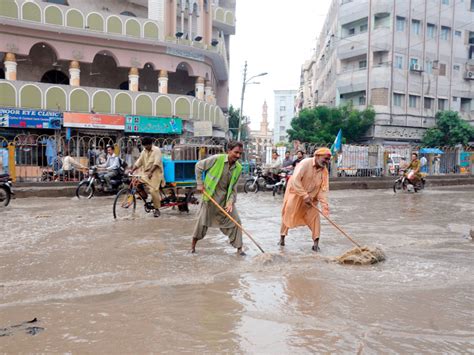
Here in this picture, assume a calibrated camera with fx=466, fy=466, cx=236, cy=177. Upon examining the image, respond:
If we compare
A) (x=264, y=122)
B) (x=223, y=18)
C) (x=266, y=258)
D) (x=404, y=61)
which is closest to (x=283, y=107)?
(x=264, y=122)

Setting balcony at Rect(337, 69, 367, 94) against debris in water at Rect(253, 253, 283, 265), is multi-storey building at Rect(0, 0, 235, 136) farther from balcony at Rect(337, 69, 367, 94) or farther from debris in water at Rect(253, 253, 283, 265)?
debris in water at Rect(253, 253, 283, 265)

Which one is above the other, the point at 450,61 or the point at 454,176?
the point at 450,61

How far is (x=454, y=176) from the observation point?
2516 centimetres

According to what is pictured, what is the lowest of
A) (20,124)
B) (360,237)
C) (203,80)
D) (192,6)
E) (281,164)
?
(360,237)

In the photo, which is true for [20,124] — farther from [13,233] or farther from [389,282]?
[389,282]

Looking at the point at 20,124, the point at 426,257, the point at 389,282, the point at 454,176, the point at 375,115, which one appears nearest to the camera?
the point at 389,282

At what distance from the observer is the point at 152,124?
21.4 meters

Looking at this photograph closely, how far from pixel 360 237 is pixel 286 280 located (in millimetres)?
3286

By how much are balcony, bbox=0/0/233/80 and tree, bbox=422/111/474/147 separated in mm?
19700

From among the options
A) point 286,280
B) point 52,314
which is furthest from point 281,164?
point 52,314

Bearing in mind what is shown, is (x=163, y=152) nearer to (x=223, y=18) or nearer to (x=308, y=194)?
(x=308, y=194)

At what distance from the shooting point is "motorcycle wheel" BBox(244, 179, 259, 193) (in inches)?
674

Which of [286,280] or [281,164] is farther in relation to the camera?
[281,164]

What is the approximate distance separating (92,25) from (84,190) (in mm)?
9886
